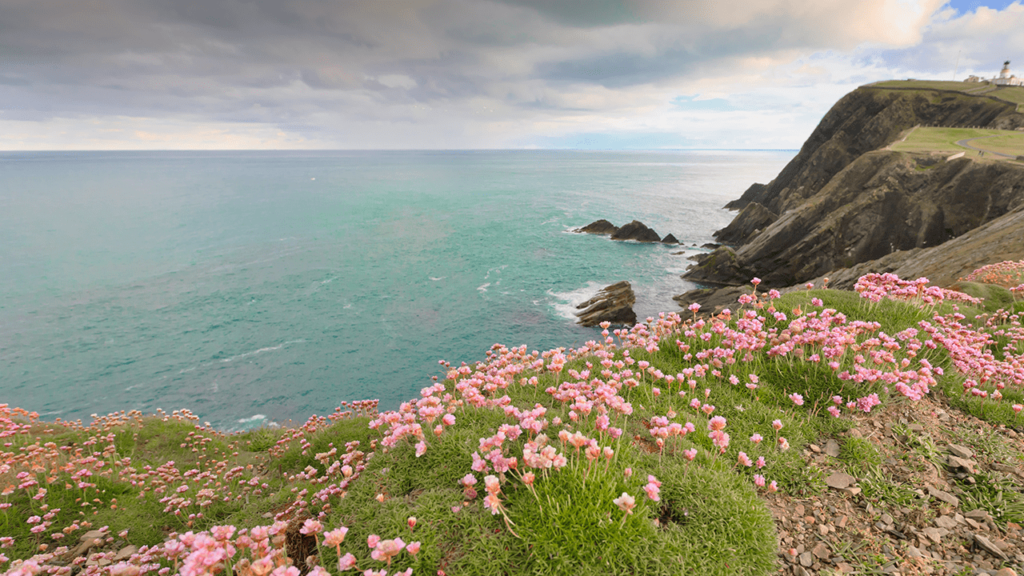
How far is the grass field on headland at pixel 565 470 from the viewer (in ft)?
12.4

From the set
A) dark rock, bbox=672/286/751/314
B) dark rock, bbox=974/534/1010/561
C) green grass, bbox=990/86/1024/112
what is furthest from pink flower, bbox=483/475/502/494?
green grass, bbox=990/86/1024/112

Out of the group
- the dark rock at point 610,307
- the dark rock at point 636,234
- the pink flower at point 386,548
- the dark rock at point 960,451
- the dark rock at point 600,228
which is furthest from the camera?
the dark rock at point 600,228

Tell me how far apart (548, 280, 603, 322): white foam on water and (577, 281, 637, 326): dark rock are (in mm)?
841

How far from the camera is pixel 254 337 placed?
33.8m

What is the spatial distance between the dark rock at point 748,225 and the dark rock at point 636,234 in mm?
10408

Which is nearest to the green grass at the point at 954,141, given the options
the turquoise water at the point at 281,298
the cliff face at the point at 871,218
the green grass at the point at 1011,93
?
the cliff face at the point at 871,218

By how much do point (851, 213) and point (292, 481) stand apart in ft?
185

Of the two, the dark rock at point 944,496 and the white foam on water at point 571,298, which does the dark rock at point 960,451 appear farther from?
the white foam on water at point 571,298

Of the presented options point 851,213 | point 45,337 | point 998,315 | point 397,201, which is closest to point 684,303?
point 851,213

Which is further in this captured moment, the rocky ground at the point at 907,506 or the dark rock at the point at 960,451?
the dark rock at the point at 960,451

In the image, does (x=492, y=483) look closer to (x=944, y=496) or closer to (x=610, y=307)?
(x=944, y=496)

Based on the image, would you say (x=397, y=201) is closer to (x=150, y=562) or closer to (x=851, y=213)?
(x=851, y=213)

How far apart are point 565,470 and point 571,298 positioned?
3605 cm

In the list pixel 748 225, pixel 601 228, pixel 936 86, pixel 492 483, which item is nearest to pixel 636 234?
pixel 601 228
